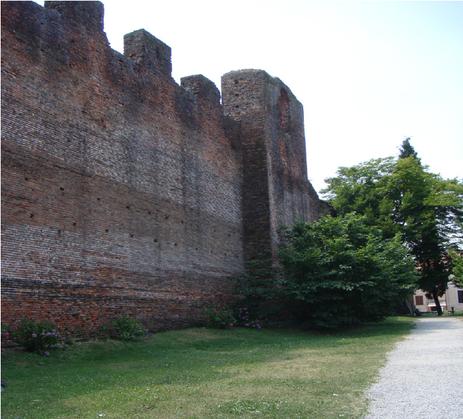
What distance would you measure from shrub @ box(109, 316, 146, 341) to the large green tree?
22.6 metres

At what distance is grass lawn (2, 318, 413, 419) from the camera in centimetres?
673

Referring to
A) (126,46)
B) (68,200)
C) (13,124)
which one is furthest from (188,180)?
(13,124)

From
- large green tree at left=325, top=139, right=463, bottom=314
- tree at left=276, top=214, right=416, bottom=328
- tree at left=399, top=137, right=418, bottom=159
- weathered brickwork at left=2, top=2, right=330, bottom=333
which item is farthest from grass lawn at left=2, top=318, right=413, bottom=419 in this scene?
tree at left=399, top=137, right=418, bottom=159

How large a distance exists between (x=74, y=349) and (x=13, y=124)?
4623 millimetres

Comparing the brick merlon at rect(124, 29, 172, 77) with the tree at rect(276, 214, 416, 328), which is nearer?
the brick merlon at rect(124, 29, 172, 77)

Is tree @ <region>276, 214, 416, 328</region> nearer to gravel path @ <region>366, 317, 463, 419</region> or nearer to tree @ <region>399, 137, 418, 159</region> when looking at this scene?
gravel path @ <region>366, 317, 463, 419</region>

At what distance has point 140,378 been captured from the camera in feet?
29.9

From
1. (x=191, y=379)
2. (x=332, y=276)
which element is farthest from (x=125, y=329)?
(x=332, y=276)

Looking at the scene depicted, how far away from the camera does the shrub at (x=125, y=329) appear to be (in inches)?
540

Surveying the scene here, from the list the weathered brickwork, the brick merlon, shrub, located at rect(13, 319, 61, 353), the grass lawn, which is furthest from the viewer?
the brick merlon

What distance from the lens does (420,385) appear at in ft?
26.2

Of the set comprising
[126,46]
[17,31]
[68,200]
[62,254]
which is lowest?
[62,254]

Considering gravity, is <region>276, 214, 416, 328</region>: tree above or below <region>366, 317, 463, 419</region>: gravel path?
above

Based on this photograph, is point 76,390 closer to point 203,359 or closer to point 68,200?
point 203,359
